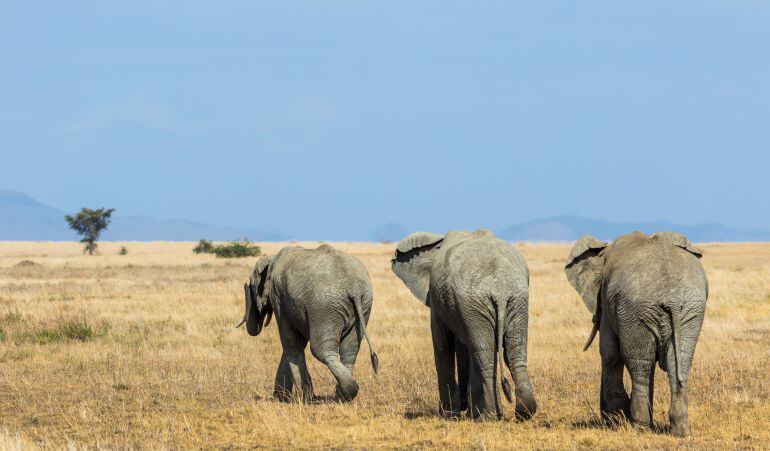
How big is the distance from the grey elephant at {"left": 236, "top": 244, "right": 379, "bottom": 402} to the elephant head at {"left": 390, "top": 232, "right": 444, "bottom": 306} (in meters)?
0.90

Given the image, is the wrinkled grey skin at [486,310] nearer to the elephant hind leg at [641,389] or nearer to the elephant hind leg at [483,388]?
the elephant hind leg at [483,388]

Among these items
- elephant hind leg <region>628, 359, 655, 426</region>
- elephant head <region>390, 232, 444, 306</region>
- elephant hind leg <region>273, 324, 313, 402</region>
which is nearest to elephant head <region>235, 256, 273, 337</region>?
elephant hind leg <region>273, 324, 313, 402</region>

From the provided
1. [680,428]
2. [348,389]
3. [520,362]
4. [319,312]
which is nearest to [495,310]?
[520,362]

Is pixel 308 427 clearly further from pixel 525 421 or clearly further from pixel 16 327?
pixel 16 327

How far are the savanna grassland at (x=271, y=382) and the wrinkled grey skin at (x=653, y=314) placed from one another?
0.54 metres

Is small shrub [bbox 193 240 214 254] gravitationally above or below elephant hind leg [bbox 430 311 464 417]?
above

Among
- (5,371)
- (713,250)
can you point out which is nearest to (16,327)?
(5,371)

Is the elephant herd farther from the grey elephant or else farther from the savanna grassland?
the savanna grassland

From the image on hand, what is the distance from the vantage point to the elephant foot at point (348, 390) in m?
12.4

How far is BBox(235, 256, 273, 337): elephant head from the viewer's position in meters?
13.9

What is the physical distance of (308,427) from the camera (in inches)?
430

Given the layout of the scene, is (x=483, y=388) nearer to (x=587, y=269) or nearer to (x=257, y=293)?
(x=587, y=269)

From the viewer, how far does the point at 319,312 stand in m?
12.6

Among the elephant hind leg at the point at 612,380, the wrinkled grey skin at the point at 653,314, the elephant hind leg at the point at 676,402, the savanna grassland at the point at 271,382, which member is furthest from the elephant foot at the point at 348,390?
the elephant hind leg at the point at 676,402
